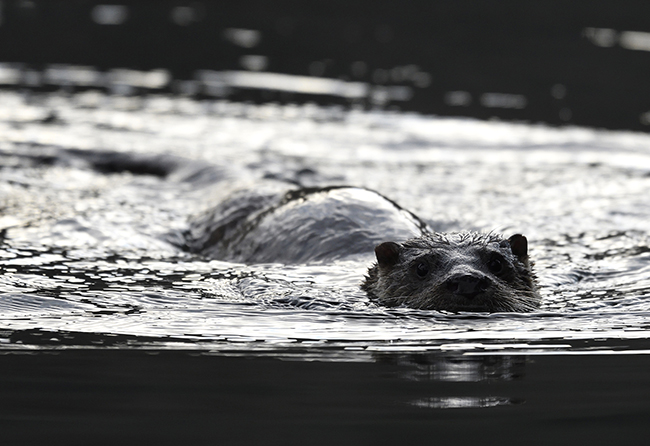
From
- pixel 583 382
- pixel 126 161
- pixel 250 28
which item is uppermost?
pixel 250 28

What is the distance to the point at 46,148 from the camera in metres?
9.90

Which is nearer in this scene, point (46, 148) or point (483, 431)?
point (483, 431)

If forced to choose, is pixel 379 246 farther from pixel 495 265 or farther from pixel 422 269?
pixel 495 265

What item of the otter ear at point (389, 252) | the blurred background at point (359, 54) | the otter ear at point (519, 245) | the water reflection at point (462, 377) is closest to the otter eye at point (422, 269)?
the otter ear at point (389, 252)

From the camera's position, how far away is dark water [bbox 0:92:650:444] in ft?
10.8

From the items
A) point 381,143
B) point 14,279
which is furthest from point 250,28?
point 14,279

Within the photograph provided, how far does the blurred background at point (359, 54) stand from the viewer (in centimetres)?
1313

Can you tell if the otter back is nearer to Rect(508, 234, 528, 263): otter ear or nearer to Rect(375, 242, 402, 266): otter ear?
Rect(375, 242, 402, 266): otter ear

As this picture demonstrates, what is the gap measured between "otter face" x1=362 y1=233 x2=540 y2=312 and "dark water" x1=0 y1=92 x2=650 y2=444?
0.10 m

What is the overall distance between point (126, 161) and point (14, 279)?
419 cm

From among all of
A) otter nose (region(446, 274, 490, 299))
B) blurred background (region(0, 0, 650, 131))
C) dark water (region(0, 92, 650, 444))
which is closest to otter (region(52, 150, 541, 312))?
otter nose (region(446, 274, 490, 299))

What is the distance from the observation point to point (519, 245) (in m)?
5.26

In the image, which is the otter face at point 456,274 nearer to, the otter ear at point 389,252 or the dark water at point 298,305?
the otter ear at point 389,252

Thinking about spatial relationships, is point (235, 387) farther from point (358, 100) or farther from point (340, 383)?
point (358, 100)
